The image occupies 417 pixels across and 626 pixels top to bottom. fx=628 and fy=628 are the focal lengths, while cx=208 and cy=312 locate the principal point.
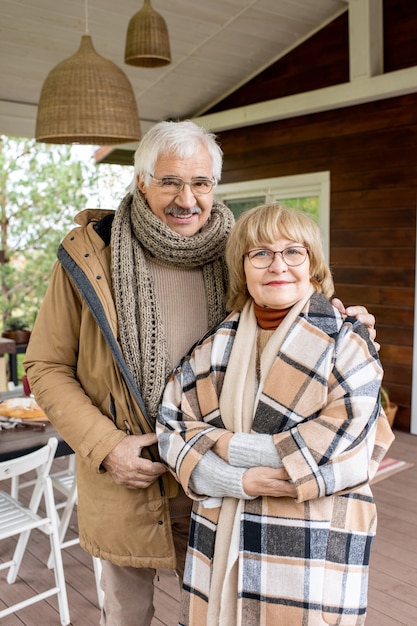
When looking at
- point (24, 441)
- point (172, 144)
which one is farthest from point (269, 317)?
point (24, 441)

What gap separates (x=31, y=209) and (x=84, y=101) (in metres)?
6.20

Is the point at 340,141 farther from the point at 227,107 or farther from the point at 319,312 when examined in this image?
the point at 319,312

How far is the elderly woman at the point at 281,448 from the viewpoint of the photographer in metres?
1.42

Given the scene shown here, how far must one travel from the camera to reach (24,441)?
2.62 metres

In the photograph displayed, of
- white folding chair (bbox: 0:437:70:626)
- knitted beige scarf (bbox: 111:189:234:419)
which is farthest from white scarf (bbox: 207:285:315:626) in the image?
white folding chair (bbox: 0:437:70:626)

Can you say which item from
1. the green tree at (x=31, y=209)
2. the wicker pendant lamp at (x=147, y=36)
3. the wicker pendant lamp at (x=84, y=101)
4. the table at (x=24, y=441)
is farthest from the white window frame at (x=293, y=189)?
the table at (x=24, y=441)

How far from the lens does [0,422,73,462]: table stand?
8.27ft

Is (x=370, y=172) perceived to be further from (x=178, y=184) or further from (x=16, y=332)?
(x=178, y=184)

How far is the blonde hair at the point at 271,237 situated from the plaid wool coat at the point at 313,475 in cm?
13

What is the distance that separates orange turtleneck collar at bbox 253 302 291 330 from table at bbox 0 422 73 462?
4.57 ft

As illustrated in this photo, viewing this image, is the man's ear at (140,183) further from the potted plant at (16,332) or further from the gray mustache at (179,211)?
the potted plant at (16,332)

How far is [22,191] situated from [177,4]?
4435mm

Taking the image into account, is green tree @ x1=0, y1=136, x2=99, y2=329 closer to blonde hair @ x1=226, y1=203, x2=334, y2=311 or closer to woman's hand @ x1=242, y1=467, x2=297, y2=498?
blonde hair @ x1=226, y1=203, x2=334, y2=311

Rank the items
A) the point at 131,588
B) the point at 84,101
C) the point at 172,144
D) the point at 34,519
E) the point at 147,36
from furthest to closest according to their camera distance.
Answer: the point at 147,36 → the point at 84,101 → the point at 34,519 → the point at 131,588 → the point at 172,144
